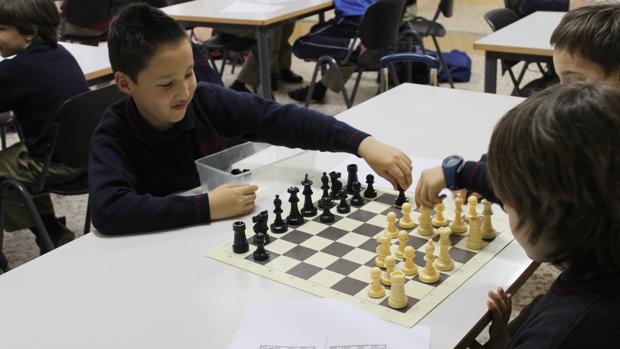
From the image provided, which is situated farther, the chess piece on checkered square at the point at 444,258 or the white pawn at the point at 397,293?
the chess piece on checkered square at the point at 444,258

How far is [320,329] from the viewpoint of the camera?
1.16m

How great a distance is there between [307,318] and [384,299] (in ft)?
0.50

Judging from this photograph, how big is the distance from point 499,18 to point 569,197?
3.32 metres

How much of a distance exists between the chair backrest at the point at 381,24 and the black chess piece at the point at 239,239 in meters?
2.93

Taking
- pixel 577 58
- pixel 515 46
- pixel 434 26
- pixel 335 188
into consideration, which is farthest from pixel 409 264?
pixel 434 26

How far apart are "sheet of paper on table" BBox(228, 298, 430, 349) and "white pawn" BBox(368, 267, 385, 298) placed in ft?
0.19

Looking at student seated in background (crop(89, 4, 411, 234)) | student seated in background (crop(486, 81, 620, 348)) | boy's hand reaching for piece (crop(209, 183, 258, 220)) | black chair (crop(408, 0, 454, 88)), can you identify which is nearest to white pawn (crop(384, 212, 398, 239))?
student seated in background (crop(89, 4, 411, 234))

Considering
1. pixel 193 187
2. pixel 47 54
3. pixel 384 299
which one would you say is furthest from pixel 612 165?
pixel 47 54

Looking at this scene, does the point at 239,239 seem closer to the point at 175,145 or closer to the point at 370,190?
the point at 370,190

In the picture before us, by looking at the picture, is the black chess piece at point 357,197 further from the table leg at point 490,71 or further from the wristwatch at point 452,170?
the table leg at point 490,71

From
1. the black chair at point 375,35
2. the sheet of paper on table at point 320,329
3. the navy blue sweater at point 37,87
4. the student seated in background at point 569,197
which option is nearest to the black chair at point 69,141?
the navy blue sweater at point 37,87

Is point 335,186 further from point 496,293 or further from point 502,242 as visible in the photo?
point 496,293

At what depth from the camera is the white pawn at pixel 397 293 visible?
121cm

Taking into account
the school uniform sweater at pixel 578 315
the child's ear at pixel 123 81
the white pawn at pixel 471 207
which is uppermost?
the child's ear at pixel 123 81
